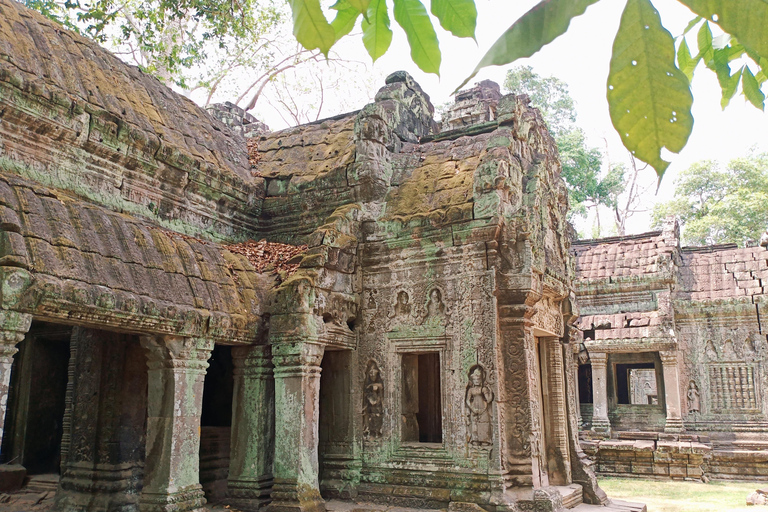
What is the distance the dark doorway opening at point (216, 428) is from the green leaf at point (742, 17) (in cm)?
806

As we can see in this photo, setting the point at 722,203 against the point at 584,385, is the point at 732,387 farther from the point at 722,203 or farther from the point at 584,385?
the point at 722,203

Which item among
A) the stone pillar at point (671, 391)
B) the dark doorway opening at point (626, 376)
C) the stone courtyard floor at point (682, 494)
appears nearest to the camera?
the stone courtyard floor at point (682, 494)

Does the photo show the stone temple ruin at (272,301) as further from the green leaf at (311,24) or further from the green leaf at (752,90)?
the green leaf at (752,90)

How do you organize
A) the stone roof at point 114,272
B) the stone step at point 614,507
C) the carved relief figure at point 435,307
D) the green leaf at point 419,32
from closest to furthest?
the green leaf at point 419,32 → the stone roof at point 114,272 → the carved relief figure at point 435,307 → the stone step at point 614,507

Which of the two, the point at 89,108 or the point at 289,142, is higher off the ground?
the point at 289,142

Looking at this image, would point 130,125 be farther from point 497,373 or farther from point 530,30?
point 530,30

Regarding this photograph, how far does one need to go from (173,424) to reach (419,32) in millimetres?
6410

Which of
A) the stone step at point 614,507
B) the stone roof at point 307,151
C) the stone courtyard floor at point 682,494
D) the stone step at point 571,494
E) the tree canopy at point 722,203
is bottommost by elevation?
the stone courtyard floor at point 682,494

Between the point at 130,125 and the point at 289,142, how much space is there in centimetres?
350

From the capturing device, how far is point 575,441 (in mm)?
9680

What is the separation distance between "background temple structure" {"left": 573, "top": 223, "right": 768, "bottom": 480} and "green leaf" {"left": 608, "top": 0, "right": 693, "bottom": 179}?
1593 cm

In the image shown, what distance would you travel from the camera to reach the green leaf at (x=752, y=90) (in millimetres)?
1677

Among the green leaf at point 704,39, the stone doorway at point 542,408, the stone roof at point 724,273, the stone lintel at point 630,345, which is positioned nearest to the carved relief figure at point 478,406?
the stone doorway at point 542,408

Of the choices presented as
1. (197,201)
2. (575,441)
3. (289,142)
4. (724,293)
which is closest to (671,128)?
(197,201)
